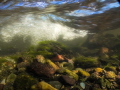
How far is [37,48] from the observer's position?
12.1 metres

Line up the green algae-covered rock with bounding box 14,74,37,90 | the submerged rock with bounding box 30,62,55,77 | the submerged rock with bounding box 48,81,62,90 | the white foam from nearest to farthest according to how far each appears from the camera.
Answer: the green algae-covered rock with bounding box 14,74,37,90, the submerged rock with bounding box 48,81,62,90, the submerged rock with bounding box 30,62,55,77, the white foam

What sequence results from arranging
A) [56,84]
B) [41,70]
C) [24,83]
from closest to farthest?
[24,83] < [56,84] < [41,70]

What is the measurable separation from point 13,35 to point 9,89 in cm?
3119

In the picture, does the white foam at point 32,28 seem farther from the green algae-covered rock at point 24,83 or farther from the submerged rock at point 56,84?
the submerged rock at point 56,84

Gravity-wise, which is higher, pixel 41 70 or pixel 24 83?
pixel 24 83

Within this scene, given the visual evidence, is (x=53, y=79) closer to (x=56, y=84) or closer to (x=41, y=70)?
(x=56, y=84)

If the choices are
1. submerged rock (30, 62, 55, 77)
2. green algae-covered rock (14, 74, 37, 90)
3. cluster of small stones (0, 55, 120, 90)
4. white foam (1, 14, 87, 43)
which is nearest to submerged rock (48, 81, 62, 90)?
cluster of small stones (0, 55, 120, 90)

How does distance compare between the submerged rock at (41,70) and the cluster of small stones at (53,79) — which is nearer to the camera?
the cluster of small stones at (53,79)

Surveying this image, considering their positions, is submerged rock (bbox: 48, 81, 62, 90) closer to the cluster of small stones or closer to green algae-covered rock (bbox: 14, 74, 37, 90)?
the cluster of small stones

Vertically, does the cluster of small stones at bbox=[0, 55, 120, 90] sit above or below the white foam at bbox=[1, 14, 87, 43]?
above

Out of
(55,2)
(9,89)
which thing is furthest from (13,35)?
(9,89)

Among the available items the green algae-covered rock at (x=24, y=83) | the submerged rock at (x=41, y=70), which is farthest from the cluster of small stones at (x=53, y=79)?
the green algae-covered rock at (x=24, y=83)

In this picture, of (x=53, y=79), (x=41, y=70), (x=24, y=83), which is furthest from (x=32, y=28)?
(x=24, y=83)

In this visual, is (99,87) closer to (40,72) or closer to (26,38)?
(40,72)
